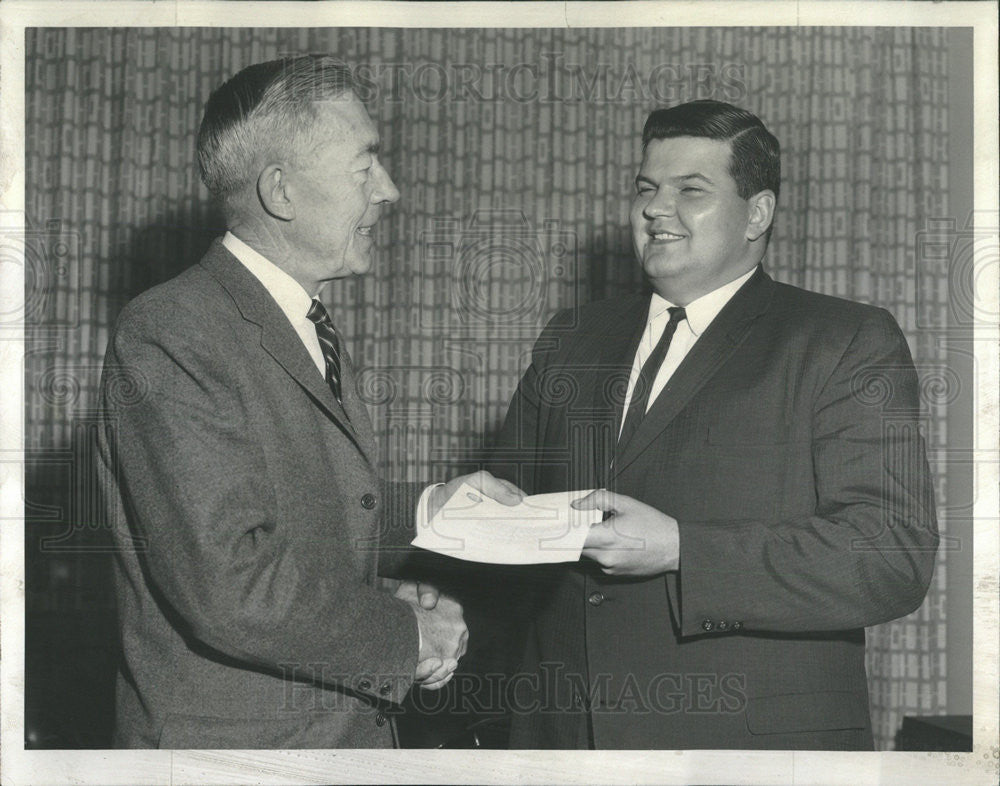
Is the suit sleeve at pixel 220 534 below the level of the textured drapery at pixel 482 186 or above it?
below

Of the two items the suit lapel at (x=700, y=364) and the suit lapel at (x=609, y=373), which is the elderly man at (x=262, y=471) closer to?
the suit lapel at (x=609, y=373)

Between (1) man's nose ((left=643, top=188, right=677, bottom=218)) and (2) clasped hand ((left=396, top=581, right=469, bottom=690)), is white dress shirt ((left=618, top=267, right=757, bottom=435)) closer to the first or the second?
(1) man's nose ((left=643, top=188, right=677, bottom=218))

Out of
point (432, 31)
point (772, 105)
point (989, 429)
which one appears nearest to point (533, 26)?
point (432, 31)

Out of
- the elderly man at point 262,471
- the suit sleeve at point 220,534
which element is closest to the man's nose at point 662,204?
the elderly man at point 262,471

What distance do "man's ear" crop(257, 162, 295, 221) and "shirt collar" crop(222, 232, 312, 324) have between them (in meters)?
0.09

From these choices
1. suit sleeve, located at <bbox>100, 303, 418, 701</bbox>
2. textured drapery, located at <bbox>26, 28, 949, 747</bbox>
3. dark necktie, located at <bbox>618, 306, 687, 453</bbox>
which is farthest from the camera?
textured drapery, located at <bbox>26, 28, 949, 747</bbox>

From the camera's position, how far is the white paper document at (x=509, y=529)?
2.38 metres

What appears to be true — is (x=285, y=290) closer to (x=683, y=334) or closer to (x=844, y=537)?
(x=683, y=334)

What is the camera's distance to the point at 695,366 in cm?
240

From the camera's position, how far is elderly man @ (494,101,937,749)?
236 cm

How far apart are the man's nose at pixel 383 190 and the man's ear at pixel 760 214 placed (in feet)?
2.61

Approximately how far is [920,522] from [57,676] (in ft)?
6.47

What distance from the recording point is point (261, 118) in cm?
238

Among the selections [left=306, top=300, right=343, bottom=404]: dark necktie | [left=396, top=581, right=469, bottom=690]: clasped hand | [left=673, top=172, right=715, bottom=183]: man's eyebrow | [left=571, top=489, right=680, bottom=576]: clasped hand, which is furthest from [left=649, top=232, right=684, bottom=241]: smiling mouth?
[left=396, top=581, right=469, bottom=690]: clasped hand
